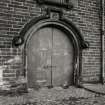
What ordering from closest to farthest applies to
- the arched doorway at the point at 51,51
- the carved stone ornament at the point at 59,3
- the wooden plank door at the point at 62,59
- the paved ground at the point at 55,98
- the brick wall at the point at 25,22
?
A: 1. the paved ground at the point at 55,98
2. the brick wall at the point at 25,22
3. the arched doorway at the point at 51,51
4. the carved stone ornament at the point at 59,3
5. the wooden plank door at the point at 62,59

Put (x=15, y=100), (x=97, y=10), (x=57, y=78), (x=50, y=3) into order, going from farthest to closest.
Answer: (x=97, y=10) → (x=57, y=78) → (x=50, y=3) → (x=15, y=100)

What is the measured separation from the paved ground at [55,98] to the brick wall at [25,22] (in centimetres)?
70

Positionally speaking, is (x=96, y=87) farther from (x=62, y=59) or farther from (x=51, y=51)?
(x=51, y=51)

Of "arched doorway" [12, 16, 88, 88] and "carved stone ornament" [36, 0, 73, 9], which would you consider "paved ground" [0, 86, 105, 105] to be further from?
"carved stone ornament" [36, 0, 73, 9]

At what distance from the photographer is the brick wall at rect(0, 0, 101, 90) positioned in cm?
492

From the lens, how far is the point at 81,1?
6215 mm

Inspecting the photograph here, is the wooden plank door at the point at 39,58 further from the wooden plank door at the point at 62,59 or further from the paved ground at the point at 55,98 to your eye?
the paved ground at the point at 55,98

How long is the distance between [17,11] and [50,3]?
116 centimetres

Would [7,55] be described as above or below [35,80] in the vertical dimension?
above

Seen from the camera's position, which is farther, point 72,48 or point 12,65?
point 72,48

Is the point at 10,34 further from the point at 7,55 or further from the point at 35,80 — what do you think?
the point at 35,80

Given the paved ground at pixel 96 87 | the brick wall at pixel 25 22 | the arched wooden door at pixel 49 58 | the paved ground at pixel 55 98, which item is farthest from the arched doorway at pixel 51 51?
the paved ground at pixel 55 98

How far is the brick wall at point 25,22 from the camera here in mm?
4918

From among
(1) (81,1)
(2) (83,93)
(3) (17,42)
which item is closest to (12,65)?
(3) (17,42)
